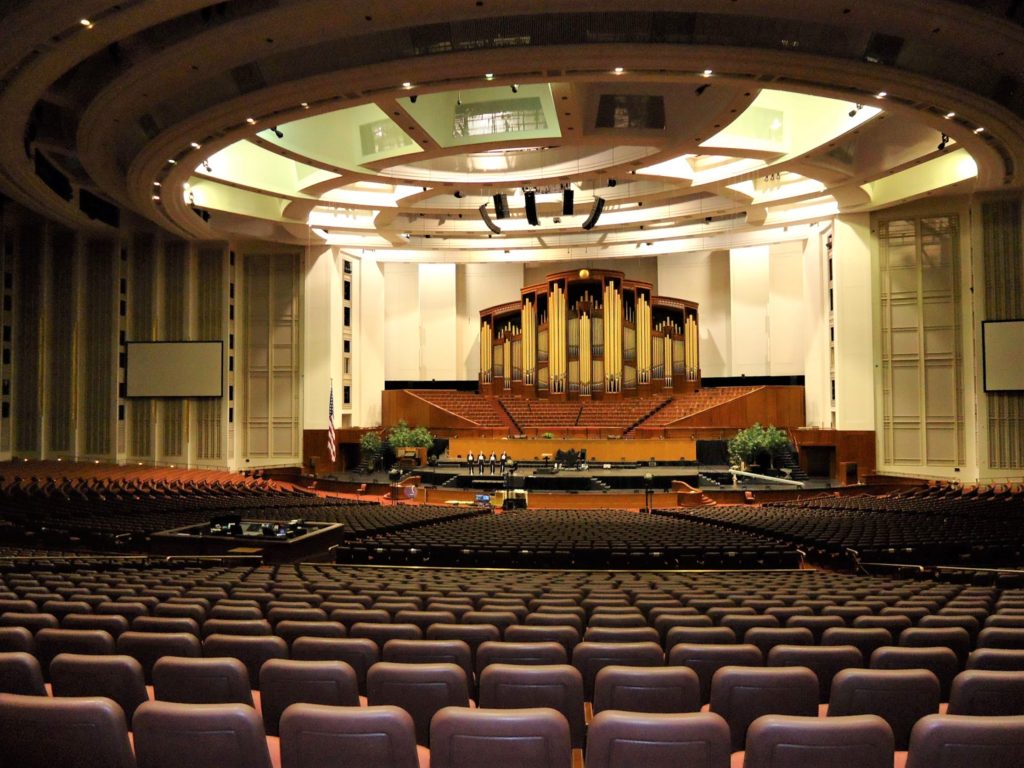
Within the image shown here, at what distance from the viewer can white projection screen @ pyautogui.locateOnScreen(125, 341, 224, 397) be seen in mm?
24828

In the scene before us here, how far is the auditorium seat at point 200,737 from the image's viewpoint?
1.62 metres

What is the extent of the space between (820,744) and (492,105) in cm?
1744

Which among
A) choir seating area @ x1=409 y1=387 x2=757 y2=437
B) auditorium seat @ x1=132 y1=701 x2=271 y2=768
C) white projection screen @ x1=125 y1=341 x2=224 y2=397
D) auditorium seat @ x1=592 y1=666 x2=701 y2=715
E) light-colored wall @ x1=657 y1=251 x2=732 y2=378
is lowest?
auditorium seat @ x1=592 y1=666 x2=701 y2=715

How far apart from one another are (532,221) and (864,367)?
1242 cm

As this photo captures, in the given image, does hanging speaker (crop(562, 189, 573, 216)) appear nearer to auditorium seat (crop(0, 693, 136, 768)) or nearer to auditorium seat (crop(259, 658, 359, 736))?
auditorium seat (crop(259, 658, 359, 736))

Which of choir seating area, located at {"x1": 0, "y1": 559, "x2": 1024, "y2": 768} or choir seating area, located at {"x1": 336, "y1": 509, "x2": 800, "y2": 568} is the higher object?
choir seating area, located at {"x1": 0, "y1": 559, "x2": 1024, "y2": 768}

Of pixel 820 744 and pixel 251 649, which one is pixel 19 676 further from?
pixel 820 744

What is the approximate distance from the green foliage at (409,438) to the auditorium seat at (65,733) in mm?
24037

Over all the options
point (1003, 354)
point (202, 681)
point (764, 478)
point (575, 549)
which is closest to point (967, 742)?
point (202, 681)

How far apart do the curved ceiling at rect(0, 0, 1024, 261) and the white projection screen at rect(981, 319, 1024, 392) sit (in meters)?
4.23

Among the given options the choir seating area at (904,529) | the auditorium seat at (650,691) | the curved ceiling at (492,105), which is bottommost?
the choir seating area at (904,529)

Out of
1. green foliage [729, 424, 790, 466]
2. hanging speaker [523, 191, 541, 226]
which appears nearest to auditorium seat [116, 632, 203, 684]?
hanging speaker [523, 191, 541, 226]

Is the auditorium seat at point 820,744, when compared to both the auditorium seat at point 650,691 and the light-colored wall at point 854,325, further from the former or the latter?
the light-colored wall at point 854,325

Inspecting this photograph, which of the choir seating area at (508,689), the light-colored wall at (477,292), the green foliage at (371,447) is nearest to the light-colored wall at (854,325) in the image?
the light-colored wall at (477,292)
